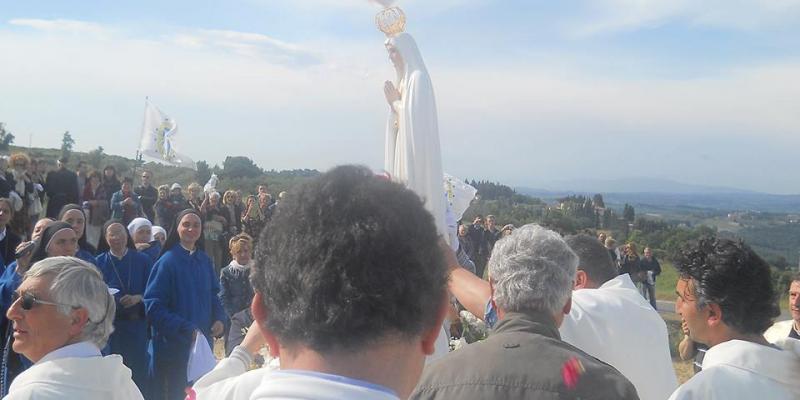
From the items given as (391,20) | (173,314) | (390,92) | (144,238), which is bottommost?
(173,314)

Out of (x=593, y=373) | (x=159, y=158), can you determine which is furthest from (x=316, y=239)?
(x=159, y=158)

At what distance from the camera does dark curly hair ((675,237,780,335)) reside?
259 cm

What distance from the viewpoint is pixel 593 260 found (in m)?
3.52

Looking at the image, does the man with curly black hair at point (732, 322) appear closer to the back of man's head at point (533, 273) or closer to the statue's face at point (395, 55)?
the back of man's head at point (533, 273)

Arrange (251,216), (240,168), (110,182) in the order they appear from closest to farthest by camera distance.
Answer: (251,216)
(110,182)
(240,168)

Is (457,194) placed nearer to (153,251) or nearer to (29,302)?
(29,302)

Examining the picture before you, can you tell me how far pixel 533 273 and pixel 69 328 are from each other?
1940mm

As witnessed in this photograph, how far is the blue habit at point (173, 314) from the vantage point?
544 centimetres

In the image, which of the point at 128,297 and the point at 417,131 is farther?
the point at 128,297

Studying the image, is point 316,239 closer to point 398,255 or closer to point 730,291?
point 398,255

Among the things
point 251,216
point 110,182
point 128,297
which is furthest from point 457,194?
point 110,182

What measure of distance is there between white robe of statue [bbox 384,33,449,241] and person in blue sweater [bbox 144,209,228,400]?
103 inches

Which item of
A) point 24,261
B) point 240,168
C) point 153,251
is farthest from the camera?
point 240,168

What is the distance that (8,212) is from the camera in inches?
292
